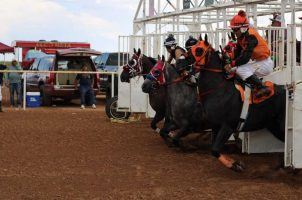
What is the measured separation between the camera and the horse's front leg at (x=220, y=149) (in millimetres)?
8594

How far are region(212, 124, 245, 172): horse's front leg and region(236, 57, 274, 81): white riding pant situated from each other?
78 cm

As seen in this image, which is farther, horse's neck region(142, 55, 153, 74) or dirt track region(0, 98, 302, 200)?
horse's neck region(142, 55, 153, 74)

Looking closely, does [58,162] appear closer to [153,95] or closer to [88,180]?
[88,180]

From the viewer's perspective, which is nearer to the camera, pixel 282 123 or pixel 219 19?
pixel 282 123

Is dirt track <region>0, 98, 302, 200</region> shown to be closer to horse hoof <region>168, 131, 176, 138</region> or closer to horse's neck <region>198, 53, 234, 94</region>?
horse hoof <region>168, 131, 176, 138</region>

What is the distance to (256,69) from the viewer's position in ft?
29.2

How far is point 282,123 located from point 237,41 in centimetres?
137

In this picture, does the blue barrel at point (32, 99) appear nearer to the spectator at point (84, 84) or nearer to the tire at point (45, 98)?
the tire at point (45, 98)

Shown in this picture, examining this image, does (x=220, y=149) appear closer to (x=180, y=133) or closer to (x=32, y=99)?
(x=180, y=133)

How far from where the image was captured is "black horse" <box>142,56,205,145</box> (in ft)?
35.3

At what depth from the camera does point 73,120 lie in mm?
17625

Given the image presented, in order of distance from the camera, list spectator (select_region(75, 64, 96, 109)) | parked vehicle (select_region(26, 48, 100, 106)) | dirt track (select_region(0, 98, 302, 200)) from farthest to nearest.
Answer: parked vehicle (select_region(26, 48, 100, 106))
spectator (select_region(75, 64, 96, 109))
dirt track (select_region(0, 98, 302, 200))

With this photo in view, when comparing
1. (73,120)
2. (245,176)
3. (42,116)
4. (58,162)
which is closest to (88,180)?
(58,162)

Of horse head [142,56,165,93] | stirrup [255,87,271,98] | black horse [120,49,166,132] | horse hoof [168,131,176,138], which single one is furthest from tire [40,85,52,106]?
stirrup [255,87,271,98]
